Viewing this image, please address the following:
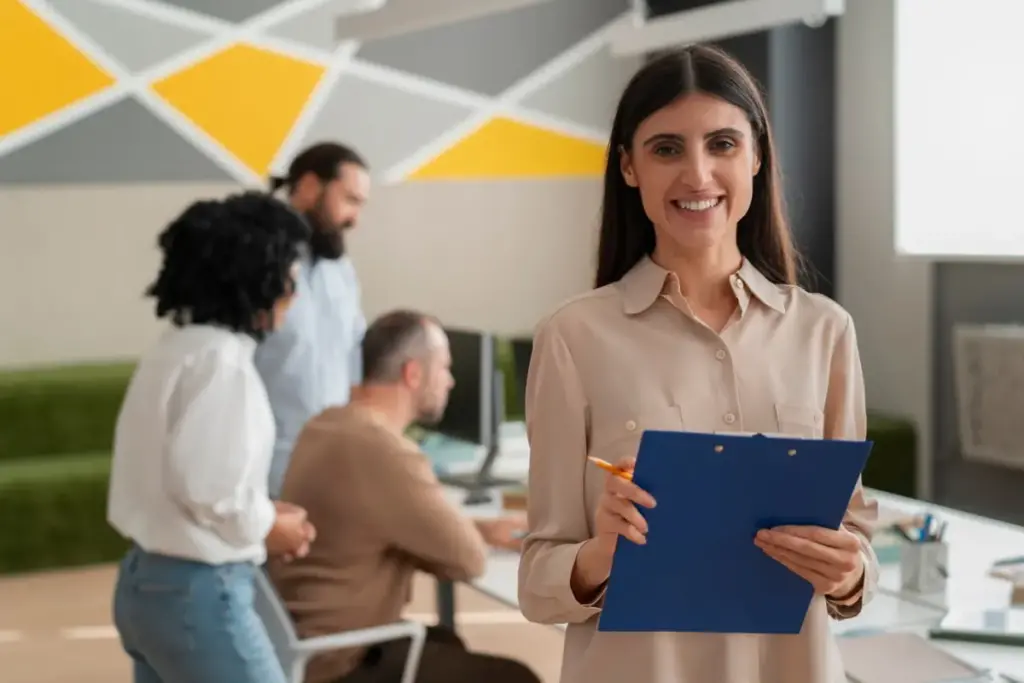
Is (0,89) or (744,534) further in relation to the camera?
(0,89)

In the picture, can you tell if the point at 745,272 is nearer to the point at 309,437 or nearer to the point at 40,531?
the point at 309,437

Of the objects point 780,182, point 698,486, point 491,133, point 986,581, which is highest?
point 491,133

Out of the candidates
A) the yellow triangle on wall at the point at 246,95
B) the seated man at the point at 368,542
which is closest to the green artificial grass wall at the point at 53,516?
the yellow triangle on wall at the point at 246,95

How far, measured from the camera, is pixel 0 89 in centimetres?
648

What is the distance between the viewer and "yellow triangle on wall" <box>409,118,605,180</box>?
24.7 ft

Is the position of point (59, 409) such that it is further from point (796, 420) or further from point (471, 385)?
point (796, 420)

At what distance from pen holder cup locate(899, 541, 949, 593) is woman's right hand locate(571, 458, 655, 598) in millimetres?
1443

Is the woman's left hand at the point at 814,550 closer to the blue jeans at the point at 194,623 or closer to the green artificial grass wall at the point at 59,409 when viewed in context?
the blue jeans at the point at 194,623

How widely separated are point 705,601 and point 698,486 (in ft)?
0.59

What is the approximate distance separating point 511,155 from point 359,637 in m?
5.20

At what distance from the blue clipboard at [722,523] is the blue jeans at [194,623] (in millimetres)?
1132

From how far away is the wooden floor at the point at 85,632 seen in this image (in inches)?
193

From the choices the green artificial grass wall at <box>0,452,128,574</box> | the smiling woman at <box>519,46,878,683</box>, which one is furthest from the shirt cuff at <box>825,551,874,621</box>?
the green artificial grass wall at <box>0,452,128,574</box>

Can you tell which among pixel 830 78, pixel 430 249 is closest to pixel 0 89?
pixel 430 249
